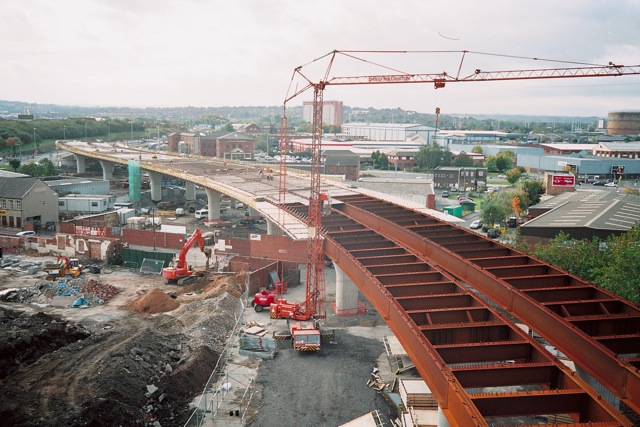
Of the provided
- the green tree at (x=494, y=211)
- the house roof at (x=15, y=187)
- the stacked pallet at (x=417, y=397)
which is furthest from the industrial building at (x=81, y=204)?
the stacked pallet at (x=417, y=397)

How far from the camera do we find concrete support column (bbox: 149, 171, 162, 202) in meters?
81.7

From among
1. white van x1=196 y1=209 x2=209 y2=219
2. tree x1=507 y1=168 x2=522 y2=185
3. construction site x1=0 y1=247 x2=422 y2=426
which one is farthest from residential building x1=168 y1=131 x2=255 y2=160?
construction site x1=0 y1=247 x2=422 y2=426

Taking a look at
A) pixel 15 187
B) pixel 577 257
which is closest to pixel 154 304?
pixel 577 257

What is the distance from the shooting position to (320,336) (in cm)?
3212

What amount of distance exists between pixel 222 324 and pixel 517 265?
Answer: 54.3 ft

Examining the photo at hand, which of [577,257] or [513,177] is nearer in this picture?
[577,257]

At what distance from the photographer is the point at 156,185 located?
82.4 meters

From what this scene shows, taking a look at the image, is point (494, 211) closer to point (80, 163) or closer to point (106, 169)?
point (106, 169)

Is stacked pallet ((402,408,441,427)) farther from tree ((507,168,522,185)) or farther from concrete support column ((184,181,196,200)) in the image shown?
tree ((507,168,522,185))

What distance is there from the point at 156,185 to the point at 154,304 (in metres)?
48.0

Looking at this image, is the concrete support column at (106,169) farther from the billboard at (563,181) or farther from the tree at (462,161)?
the billboard at (563,181)

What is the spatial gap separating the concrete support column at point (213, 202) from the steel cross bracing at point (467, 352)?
35521mm

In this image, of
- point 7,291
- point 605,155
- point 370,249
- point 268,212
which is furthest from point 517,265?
point 605,155

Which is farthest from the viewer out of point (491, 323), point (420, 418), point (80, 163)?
point (80, 163)
